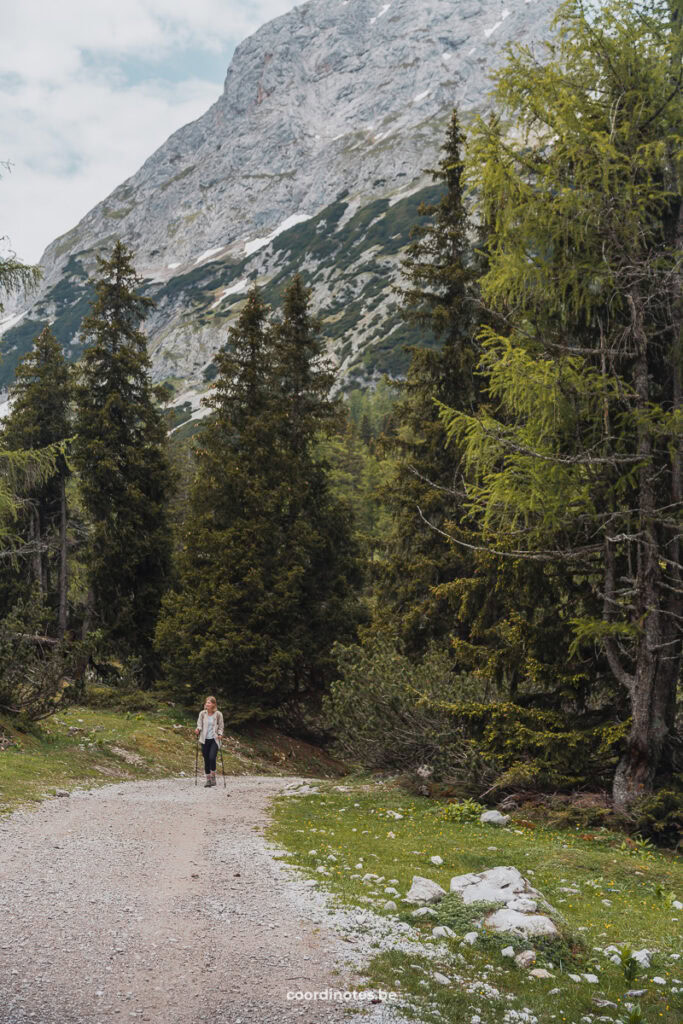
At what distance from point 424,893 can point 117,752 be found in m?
12.5

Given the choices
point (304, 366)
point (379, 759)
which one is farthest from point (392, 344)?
point (379, 759)

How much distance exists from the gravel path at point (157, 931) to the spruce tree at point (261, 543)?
12.3m

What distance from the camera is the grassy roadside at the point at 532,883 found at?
4684mm

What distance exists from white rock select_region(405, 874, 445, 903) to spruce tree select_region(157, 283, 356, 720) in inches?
602

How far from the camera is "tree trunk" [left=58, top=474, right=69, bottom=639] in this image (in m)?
26.6

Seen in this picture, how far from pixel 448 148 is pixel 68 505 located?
19.5 m

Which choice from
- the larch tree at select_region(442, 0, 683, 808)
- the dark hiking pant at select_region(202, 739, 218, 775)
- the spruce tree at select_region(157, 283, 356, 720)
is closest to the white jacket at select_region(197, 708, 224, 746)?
the dark hiking pant at select_region(202, 739, 218, 775)

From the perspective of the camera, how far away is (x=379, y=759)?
14.8 m

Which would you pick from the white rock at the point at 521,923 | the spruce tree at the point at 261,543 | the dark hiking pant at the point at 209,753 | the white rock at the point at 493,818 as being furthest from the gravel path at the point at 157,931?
the spruce tree at the point at 261,543

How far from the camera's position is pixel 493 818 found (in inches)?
427

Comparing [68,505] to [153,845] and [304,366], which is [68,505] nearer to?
[304,366]

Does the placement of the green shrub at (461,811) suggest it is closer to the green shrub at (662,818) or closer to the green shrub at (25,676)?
the green shrub at (662,818)

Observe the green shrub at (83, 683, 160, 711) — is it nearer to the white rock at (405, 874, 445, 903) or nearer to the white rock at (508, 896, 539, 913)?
the white rock at (405, 874, 445, 903)

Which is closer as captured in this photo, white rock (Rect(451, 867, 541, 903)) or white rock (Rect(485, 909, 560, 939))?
white rock (Rect(485, 909, 560, 939))
